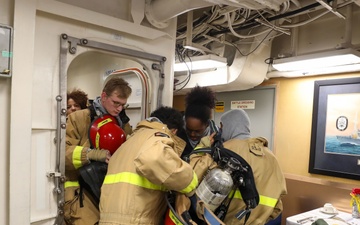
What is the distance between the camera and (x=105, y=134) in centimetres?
193

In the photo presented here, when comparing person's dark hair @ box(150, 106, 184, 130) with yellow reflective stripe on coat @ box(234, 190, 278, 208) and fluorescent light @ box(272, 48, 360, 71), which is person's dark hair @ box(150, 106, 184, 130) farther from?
fluorescent light @ box(272, 48, 360, 71)

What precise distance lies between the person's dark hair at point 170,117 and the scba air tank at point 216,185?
0.37 meters

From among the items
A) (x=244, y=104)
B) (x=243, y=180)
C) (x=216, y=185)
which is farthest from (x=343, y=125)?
(x=216, y=185)

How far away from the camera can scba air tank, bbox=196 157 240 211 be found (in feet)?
5.43

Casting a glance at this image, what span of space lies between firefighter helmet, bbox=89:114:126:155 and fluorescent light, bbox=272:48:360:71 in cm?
190

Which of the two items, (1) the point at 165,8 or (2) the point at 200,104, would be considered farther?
(2) the point at 200,104

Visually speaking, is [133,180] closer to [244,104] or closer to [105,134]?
[105,134]

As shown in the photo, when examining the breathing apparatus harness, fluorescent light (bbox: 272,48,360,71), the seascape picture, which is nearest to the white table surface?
the seascape picture

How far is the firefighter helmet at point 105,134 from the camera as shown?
1.92 meters

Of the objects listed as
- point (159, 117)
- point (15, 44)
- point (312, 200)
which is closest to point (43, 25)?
point (15, 44)

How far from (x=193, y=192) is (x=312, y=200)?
220 cm

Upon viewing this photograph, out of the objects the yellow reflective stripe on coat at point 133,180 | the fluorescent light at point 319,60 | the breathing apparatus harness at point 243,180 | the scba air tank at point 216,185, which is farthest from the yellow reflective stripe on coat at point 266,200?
the fluorescent light at point 319,60

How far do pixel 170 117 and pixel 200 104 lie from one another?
496 mm

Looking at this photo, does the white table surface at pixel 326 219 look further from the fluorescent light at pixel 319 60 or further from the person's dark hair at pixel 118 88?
the person's dark hair at pixel 118 88
